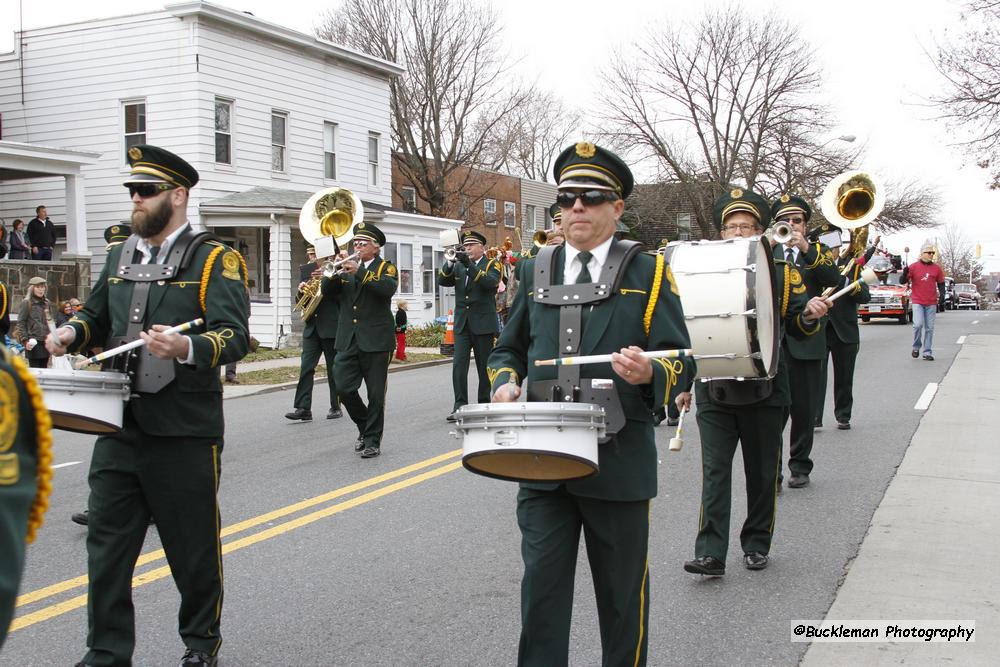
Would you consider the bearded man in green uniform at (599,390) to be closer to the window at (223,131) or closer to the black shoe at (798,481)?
the black shoe at (798,481)

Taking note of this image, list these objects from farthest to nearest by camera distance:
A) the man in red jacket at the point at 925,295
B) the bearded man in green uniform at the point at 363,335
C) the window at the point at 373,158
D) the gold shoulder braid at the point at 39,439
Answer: the window at the point at 373,158 < the man in red jacket at the point at 925,295 < the bearded man in green uniform at the point at 363,335 < the gold shoulder braid at the point at 39,439

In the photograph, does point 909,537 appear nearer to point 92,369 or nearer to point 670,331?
point 670,331

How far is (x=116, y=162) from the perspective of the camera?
23.3m

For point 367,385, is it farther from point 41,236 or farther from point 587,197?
point 41,236

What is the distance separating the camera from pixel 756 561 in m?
5.42

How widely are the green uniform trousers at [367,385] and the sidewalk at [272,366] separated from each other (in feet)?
16.8

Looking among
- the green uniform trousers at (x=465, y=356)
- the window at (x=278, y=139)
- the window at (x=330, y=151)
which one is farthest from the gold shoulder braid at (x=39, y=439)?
the window at (x=330, y=151)

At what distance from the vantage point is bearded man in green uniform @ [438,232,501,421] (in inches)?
423

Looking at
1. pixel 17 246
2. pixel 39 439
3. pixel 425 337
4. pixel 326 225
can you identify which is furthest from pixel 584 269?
pixel 425 337

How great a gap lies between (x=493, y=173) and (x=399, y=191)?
489 centimetres

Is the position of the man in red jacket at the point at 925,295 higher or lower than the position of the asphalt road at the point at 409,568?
higher

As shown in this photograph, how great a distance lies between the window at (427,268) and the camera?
93.2ft

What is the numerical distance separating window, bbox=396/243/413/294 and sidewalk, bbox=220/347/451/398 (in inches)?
209

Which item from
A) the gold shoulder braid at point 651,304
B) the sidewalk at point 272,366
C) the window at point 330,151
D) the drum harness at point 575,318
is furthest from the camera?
the window at point 330,151
